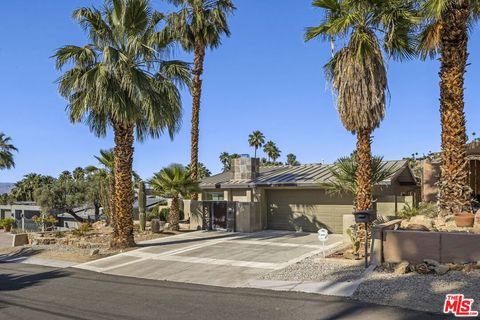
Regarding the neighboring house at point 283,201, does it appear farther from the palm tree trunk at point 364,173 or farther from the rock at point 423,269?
the rock at point 423,269

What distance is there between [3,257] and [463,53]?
21114 mm

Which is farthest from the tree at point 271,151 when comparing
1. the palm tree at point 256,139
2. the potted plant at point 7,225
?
the potted plant at point 7,225

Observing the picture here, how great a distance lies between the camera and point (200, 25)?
27.8 metres

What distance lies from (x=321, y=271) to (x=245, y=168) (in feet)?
48.6

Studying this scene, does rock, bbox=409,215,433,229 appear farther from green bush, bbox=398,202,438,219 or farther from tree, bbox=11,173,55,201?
tree, bbox=11,173,55,201

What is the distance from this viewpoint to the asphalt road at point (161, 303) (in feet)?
31.1

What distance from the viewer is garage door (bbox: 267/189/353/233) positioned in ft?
78.3

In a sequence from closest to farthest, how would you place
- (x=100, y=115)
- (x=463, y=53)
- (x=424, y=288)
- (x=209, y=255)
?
1. (x=424, y=288)
2. (x=463, y=53)
3. (x=209, y=255)
4. (x=100, y=115)

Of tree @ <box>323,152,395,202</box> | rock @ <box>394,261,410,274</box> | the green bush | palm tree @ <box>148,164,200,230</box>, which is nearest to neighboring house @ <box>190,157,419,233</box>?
palm tree @ <box>148,164,200,230</box>

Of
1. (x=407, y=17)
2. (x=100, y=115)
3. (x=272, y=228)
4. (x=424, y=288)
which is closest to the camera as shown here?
(x=424, y=288)

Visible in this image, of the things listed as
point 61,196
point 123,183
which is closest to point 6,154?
point 61,196

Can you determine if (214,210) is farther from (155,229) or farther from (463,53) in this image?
(463,53)

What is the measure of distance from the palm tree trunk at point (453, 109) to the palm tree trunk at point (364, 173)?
3.01m

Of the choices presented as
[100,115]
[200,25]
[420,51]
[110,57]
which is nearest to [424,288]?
[420,51]
